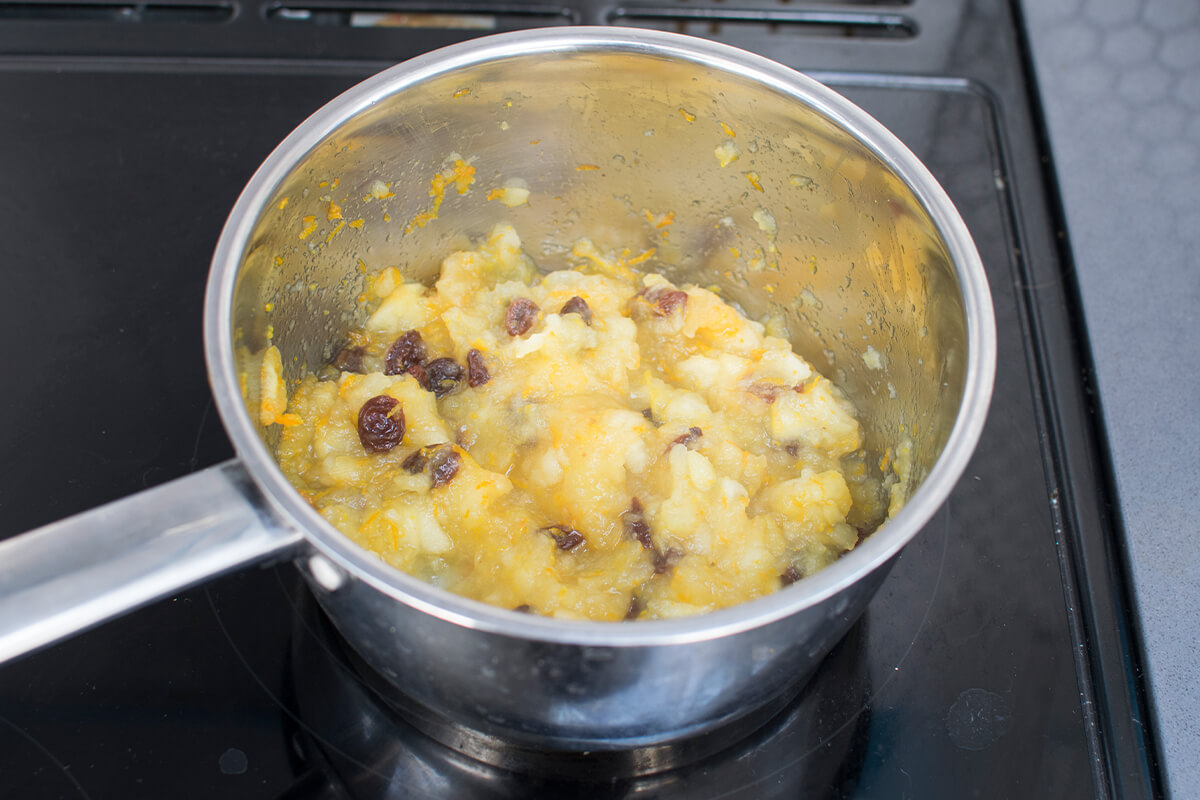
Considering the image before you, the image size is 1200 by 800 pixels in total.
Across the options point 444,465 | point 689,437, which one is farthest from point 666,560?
point 444,465

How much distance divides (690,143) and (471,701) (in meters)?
0.70

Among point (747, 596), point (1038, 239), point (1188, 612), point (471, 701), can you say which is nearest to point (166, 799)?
point (471, 701)

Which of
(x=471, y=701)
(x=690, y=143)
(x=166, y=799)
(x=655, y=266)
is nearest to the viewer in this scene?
(x=471, y=701)

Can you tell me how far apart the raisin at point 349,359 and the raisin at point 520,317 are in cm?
19

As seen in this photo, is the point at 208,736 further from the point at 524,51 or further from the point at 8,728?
the point at 524,51

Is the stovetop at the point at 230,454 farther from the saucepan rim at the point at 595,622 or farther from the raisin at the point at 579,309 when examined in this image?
the raisin at the point at 579,309

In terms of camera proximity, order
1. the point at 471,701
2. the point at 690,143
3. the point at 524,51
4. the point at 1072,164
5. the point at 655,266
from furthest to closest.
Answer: the point at 1072,164
the point at 655,266
the point at 690,143
the point at 524,51
the point at 471,701

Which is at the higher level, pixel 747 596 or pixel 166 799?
pixel 747 596

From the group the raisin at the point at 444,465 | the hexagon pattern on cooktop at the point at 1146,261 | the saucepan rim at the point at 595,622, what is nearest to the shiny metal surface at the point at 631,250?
the saucepan rim at the point at 595,622

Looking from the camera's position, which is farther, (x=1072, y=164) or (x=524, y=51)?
(x=1072, y=164)

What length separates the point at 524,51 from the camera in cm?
104

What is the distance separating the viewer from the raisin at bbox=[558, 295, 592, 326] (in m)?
1.18

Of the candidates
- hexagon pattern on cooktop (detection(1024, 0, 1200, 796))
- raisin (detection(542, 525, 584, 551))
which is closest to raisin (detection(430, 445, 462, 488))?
raisin (detection(542, 525, 584, 551))

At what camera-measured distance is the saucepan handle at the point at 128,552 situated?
68 cm
